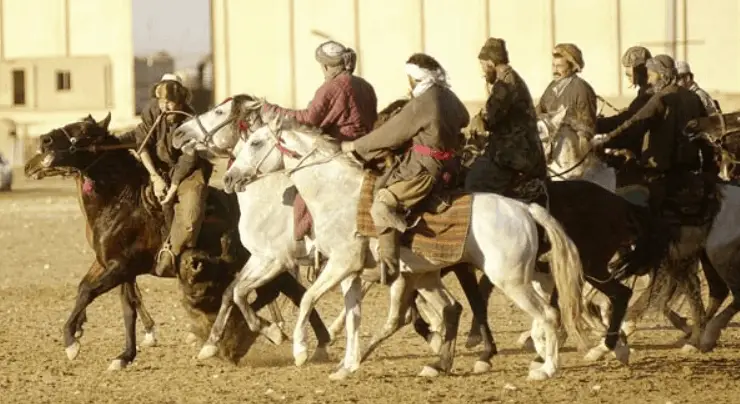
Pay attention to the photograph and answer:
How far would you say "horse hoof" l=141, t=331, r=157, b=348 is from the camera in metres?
15.3

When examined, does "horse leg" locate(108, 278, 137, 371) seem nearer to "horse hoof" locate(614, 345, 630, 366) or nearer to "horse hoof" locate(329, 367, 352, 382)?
"horse hoof" locate(329, 367, 352, 382)

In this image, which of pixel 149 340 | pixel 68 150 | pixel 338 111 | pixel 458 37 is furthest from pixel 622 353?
pixel 458 37

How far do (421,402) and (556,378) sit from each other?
130 centimetres

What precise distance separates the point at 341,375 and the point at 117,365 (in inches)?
75.9

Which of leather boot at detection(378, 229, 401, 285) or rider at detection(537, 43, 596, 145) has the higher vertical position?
rider at detection(537, 43, 596, 145)

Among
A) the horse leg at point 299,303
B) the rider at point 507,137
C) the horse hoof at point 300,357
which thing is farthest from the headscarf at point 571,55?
the horse hoof at point 300,357

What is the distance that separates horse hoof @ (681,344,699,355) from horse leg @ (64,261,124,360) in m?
4.21

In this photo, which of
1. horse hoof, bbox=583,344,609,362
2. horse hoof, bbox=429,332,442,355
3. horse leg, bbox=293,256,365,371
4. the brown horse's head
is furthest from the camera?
the brown horse's head

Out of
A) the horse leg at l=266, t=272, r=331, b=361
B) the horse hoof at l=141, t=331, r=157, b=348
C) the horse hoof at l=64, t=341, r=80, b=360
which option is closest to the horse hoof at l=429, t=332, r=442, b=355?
the horse leg at l=266, t=272, r=331, b=361

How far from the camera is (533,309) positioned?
12219mm

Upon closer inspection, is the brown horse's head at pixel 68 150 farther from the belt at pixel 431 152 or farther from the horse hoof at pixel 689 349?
the horse hoof at pixel 689 349

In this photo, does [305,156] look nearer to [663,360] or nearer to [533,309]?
[533,309]

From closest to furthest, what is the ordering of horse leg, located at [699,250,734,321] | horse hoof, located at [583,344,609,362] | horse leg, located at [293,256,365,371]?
horse leg, located at [293,256,365,371] < horse hoof, located at [583,344,609,362] < horse leg, located at [699,250,734,321]

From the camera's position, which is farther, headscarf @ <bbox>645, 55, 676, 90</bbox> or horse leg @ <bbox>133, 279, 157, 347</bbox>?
horse leg @ <bbox>133, 279, 157, 347</bbox>
